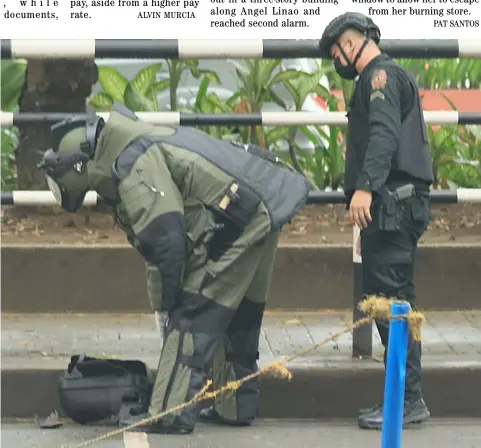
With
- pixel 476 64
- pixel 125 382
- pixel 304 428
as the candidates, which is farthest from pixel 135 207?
pixel 476 64

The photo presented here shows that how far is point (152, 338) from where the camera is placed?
6578 millimetres

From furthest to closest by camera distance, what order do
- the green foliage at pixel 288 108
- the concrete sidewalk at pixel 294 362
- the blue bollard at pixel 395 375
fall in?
the green foliage at pixel 288 108 → the concrete sidewalk at pixel 294 362 → the blue bollard at pixel 395 375

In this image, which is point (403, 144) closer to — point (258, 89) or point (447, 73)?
point (258, 89)

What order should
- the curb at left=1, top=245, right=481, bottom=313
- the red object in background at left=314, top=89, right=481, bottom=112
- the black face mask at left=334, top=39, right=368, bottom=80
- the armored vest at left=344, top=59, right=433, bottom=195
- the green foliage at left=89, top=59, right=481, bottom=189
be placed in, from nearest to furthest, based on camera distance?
the armored vest at left=344, top=59, right=433, bottom=195, the black face mask at left=334, top=39, right=368, bottom=80, the curb at left=1, top=245, right=481, bottom=313, the green foliage at left=89, top=59, right=481, bottom=189, the red object in background at left=314, top=89, right=481, bottom=112

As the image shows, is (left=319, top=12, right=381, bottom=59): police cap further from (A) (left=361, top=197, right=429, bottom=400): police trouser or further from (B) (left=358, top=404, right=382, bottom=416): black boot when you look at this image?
(B) (left=358, top=404, right=382, bottom=416): black boot

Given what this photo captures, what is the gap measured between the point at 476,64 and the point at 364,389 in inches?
122

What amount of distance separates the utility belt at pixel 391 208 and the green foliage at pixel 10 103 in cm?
298

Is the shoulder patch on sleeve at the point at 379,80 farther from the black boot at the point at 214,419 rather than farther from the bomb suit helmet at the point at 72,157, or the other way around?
the black boot at the point at 214,419

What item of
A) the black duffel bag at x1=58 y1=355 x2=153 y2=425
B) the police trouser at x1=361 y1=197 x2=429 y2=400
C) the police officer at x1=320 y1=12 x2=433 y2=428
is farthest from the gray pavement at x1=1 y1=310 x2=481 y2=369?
the police officer at x1=320 y1=12 x2=433 y2=428

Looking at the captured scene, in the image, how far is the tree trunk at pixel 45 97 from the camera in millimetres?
7645

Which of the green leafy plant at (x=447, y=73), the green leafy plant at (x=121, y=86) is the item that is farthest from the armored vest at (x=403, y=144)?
the green leafy plant at (x=447, y=73)

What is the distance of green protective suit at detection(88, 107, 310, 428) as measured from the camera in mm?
5340

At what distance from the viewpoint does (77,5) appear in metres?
6.26

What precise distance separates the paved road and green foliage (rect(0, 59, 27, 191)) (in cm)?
244
